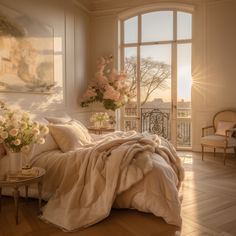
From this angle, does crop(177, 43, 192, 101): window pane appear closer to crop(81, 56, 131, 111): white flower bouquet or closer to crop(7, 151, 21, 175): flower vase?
crop(81, 56, 131, 111): white flower bouquet

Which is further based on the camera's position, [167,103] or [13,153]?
[167,103]

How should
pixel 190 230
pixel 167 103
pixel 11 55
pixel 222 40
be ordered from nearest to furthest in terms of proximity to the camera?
pixel 190 230 → pixel 11 55 → pixel 222 40 → pixel 167 103

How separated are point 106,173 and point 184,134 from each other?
422cm

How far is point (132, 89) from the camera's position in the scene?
6.97 metres

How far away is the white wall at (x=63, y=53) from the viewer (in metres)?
4.61

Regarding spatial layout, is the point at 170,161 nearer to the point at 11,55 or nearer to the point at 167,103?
the point at 11,55

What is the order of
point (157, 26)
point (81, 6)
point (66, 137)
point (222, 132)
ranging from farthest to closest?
point (157, 26) → point (81, 6) → point (222, 132) → point (66, 137)

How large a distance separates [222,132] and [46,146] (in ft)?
11.9

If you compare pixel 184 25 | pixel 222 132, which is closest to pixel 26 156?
pixel 222 132

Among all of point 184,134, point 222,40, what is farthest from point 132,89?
point 222,40

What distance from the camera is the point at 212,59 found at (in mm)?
6250

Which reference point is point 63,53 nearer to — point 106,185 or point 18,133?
point 18,133

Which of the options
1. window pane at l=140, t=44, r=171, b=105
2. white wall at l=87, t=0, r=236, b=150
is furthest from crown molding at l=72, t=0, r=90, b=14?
window pane at l=140, t=44, r=171, b=105

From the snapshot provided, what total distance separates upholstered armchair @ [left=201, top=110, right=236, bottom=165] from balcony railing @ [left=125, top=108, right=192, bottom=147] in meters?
0.51
